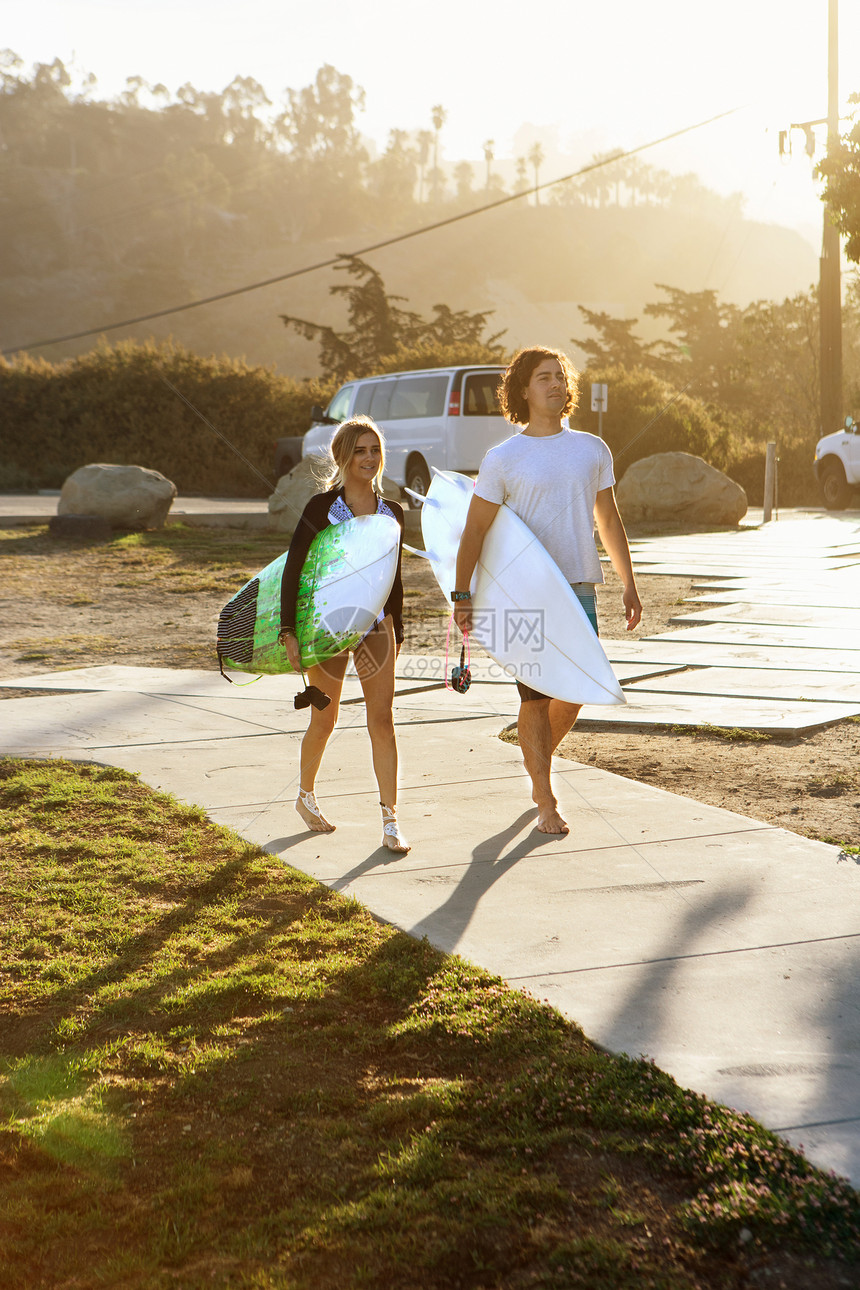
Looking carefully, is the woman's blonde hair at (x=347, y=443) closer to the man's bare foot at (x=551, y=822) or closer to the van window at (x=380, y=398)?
the man's bare foot at (x=551, y=822)

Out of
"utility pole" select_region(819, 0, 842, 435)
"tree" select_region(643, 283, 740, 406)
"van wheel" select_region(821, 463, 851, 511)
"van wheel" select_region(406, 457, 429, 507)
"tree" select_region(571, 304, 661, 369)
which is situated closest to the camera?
"van wheel" select_region(406, 457, 429, 507)

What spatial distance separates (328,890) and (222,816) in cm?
97

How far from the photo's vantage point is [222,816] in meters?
4.89

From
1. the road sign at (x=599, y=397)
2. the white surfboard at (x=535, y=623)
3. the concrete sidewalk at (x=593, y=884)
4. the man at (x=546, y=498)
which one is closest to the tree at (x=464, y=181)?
the road sign at (x=599, y=397)

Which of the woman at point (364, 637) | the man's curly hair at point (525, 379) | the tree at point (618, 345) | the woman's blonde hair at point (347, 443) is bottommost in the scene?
the woman at point (364, 637)

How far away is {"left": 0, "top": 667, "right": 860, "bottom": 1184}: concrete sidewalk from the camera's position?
9.50ft

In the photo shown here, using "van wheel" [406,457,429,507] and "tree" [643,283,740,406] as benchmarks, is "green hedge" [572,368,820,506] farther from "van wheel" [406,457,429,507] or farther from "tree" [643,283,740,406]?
"tree" [643,283,740,406]

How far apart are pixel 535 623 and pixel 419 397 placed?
15.1m

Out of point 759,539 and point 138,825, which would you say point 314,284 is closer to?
point 759,539

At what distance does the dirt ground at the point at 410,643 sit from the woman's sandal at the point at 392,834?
147cm

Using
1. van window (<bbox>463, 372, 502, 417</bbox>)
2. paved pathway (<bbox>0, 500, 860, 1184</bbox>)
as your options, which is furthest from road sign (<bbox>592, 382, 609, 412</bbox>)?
paved pathway (<bbox>0, 500, 860, 1184</bbox>)

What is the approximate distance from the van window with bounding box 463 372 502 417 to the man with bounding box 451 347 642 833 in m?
13.9

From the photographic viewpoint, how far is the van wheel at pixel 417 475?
18812 millimetres

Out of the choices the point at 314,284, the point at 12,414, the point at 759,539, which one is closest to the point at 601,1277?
the point at 759,539
